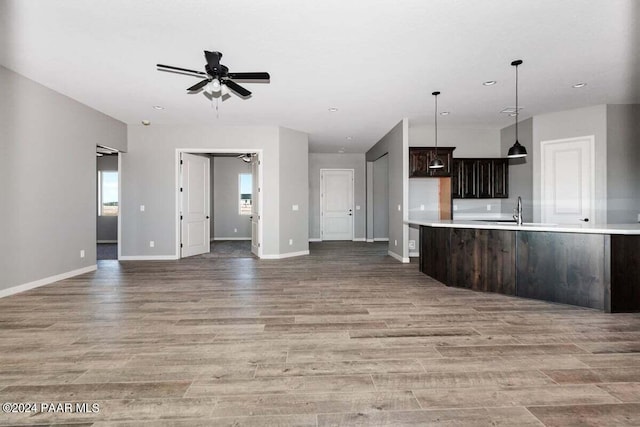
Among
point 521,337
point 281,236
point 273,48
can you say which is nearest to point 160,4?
point 273,48

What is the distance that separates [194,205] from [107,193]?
15.3ft

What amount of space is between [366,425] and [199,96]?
5.18 m

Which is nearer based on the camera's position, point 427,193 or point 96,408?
point 96,408

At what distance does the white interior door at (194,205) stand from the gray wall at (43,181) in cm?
168

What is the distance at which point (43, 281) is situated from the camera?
4.74 metres

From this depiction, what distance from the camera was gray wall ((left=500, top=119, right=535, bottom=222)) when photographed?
21.6ft

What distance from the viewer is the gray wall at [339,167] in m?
10.8

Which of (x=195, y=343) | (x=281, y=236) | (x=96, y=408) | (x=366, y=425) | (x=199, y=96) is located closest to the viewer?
(x=366, y=425)

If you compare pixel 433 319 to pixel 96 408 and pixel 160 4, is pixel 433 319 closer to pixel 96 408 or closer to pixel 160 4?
pixel 96 408

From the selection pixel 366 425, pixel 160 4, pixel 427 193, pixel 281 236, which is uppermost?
pixel 160 4

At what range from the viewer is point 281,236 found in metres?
7.28

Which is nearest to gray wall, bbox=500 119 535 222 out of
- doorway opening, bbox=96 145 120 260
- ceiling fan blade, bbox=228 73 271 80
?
ceiling fan blade, bbox=228 73 271 80

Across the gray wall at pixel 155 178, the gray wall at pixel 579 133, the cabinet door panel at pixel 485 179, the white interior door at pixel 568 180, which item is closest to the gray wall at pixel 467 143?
the cabinet door panel at pixel 485 179

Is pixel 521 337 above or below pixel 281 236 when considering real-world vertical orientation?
below
